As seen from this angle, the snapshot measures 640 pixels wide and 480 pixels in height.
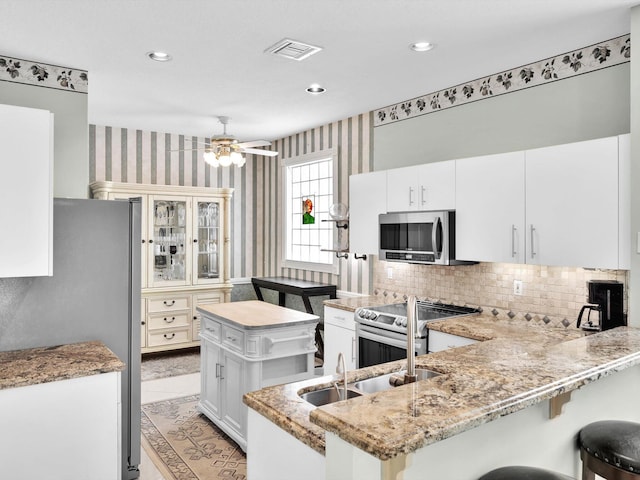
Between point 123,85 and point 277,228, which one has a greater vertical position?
point 123,85

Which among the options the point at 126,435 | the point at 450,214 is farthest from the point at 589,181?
→ the point at 126,435

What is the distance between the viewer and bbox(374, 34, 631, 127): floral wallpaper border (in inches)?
118

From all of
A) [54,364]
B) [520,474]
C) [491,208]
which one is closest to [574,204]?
[491,208]

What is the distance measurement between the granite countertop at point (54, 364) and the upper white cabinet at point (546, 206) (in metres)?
2.45

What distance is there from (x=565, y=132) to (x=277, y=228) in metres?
4.01

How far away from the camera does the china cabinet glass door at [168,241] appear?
18.6 ft

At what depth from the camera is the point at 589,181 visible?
9.06 ft

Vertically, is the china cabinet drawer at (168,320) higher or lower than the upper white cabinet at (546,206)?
lower

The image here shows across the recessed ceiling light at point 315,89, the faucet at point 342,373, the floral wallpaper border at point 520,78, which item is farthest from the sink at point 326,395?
the recessed ceiling light at point 315,89

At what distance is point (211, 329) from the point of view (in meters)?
3.77

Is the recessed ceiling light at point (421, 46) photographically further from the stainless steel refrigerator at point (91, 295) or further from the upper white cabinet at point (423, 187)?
the stainless steel refrigerator at point (91, 295)

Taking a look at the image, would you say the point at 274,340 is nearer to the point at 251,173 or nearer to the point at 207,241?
the point at 207,241

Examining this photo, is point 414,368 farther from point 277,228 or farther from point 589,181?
point 277,228

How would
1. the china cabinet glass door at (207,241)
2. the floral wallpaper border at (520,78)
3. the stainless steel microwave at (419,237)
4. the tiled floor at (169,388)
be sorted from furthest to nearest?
the china cabinet glass door at (207,241) → the tiled floor at (169,388) → the stainless steel microwave at (419,237) → the floral wallpaper border at (520,78)
